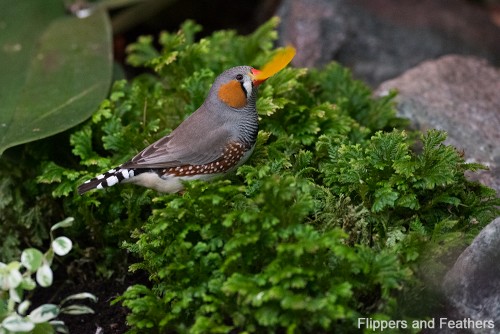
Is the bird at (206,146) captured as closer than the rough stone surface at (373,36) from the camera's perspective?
Yes

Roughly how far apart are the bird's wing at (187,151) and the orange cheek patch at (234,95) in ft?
0.59

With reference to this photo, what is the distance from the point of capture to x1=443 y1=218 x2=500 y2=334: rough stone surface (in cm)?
324

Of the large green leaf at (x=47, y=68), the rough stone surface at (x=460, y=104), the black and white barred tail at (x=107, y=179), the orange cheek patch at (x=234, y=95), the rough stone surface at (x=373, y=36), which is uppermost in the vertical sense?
the orange cheek patch at (x=234, y=95)

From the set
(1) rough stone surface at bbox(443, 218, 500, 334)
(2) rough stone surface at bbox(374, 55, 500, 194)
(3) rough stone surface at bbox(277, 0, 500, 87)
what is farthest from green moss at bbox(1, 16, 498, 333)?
(3) rough stone surface at bbox(277, 0, 500, 87)

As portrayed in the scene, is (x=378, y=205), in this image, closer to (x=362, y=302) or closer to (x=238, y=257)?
(x=362, y=302)

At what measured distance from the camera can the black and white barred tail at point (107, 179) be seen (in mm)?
3932

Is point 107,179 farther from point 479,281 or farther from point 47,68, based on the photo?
point 479,281

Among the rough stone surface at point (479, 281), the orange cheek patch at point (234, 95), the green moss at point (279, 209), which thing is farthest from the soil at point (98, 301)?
the rough stone surface at point (479, 281)

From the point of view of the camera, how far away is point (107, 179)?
3936mm

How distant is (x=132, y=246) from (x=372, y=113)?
7.06ft

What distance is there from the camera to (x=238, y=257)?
10.8 feet

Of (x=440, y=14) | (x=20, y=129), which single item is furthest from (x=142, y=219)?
(x=440, y=14)

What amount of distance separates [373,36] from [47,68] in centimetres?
325

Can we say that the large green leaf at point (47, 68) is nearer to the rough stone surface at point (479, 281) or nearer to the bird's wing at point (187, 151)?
the bird's wing at point (187, 151)
